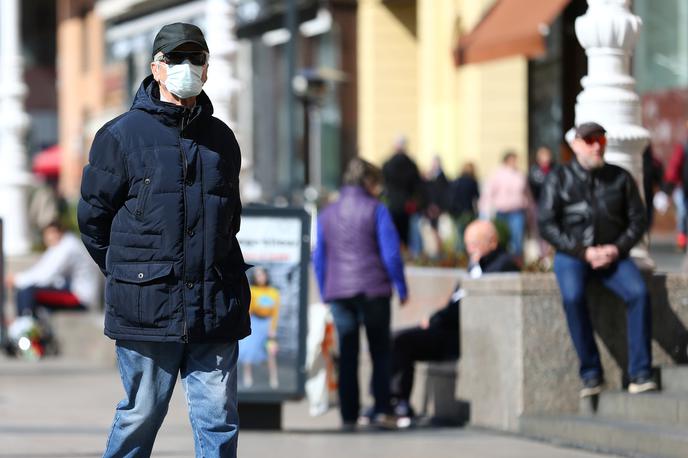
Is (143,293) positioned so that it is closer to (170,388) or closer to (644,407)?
(170,388)

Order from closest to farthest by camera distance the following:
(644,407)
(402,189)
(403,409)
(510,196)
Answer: (644,407) → (403,409) → (402,189) → (510,196)

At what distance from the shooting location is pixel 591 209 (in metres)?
10.0

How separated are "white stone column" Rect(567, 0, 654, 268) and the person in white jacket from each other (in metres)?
8.53

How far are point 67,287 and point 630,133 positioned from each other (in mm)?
9041

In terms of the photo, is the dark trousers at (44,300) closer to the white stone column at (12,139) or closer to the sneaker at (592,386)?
the white stone column at (12,139)

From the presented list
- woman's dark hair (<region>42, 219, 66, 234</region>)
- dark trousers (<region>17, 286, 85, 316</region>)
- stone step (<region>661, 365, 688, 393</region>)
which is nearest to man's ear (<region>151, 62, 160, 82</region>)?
stone step (<region>661, 365, 688, 393</region>)

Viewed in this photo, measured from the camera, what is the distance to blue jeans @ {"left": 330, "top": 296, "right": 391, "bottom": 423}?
11.2m

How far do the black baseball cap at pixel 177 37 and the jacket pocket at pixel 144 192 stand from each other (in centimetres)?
44

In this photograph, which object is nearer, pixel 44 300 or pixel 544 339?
pixel 544 339

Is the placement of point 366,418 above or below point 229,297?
below

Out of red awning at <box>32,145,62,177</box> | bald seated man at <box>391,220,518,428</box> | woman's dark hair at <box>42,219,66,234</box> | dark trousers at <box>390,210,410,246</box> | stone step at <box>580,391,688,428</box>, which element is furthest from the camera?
red awning at <box>32,145,62,177</box>

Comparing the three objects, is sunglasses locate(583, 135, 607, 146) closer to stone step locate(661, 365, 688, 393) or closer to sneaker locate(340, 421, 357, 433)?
stone step locate(661, 365, 688, 393)

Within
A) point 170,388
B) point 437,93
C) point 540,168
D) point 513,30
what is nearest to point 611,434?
point 170,388

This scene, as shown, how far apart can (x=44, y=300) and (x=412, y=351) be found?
7498 mm
